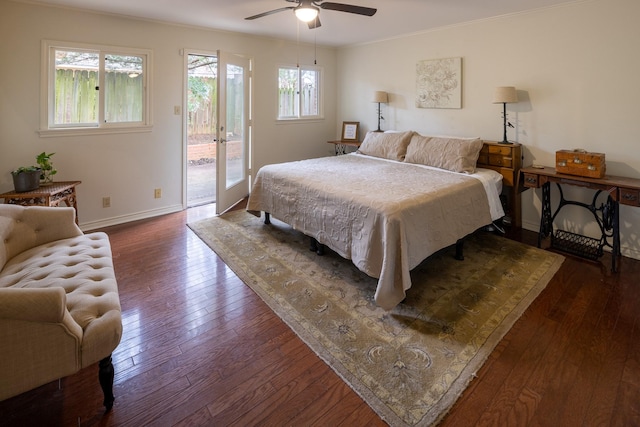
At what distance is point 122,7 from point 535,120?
447 cm

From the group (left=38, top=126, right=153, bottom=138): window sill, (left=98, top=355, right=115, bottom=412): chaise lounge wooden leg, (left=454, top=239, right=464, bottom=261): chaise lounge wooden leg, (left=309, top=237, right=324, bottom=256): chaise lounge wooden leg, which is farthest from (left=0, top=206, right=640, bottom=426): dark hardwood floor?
(left=38, top=126, right=153, bottom=138): window sill

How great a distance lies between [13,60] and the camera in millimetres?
3311

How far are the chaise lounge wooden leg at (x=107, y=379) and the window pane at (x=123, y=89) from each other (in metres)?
3.28

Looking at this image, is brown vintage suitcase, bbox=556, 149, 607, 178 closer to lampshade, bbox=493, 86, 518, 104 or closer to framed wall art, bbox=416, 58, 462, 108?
lampshade, bbox=493, 86, 518, 104

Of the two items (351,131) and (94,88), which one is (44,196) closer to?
(94,88)

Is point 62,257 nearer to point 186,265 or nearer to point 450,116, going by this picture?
point 186,265

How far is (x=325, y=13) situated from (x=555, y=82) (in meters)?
2.48

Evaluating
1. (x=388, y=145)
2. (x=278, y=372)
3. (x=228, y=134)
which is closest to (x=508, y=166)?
(x=388, y=145)

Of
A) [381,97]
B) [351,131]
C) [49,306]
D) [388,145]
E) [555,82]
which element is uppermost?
[381,97]

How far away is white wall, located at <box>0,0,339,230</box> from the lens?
3365mm

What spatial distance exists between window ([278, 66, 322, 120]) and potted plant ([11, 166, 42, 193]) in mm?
3259

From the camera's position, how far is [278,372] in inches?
72.1

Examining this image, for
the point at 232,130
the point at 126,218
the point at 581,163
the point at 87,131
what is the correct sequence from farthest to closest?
the point at 232,130 → the point at 126,218 → the point at 87,131 → the point at 581,163

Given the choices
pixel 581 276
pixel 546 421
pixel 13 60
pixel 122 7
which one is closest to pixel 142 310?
pixel 546 421
